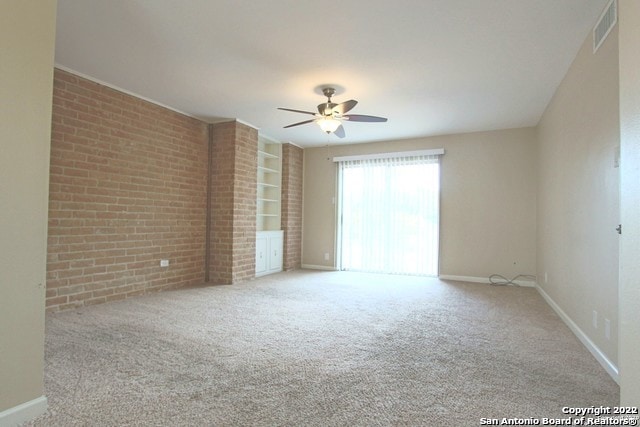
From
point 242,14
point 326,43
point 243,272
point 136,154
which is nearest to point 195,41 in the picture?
point 242,14

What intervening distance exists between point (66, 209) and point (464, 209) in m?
5.44

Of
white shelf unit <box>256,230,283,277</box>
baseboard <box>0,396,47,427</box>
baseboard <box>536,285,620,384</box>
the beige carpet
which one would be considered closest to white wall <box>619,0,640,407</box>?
the beige carpet

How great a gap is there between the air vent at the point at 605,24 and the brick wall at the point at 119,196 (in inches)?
180

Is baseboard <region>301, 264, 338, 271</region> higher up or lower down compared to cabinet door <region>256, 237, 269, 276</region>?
lower down

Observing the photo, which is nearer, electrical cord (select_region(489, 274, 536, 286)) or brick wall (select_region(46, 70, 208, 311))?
brick wall (select_region(46, 70, 208, 311))

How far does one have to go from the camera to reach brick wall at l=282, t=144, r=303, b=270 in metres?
6.21

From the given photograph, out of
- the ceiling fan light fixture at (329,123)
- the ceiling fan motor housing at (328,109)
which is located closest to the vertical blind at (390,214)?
the ceiling fan light fixture at (329,123)

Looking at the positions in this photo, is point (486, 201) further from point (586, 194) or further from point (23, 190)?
point (23, 190)

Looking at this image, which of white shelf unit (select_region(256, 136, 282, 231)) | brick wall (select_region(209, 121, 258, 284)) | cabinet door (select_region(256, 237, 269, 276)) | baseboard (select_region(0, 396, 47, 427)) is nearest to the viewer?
baseboard (select_region(0, 396, 47, 427))

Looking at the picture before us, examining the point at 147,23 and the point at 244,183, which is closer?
the point at 147,23

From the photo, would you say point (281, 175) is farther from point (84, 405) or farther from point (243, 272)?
point (84, 405)

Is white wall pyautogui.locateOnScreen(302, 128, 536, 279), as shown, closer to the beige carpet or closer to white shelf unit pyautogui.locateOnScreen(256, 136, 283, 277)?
the beige carpet

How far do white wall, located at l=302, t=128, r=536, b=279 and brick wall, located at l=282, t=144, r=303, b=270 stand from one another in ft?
6.30

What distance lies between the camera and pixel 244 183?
5.02 meters
